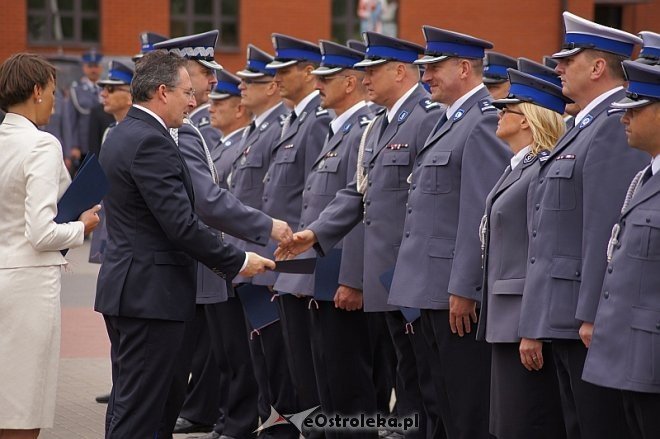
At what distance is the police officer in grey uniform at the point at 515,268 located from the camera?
18.1 ft

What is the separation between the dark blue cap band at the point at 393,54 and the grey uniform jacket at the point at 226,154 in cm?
197

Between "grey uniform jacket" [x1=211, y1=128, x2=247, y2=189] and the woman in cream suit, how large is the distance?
3191mm

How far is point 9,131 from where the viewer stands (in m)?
5.91

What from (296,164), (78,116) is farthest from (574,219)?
(78,116)

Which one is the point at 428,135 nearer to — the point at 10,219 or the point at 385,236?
the point at 385,236

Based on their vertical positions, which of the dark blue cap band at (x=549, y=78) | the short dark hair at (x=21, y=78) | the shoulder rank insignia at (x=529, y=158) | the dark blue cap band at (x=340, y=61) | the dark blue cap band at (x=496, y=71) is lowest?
the shoulder rank insignia at (x=529, y=158)

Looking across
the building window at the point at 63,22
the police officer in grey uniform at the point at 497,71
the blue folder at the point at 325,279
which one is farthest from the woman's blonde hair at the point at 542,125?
the building window at the point at 63,22

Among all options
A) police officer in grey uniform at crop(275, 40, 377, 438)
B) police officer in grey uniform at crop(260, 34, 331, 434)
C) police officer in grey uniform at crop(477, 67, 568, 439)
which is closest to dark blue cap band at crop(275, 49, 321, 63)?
police officer in grey uniform at crop(260, 34, 331, 434)

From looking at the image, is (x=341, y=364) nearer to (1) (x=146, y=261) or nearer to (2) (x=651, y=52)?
(1) (x=146, y=261)

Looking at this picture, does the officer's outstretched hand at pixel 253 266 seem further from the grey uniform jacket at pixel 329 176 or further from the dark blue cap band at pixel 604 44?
the dark blue cap band at pixel 604 44

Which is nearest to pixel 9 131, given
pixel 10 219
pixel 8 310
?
pixel 10 219

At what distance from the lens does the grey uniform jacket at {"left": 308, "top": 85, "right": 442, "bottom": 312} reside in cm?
699

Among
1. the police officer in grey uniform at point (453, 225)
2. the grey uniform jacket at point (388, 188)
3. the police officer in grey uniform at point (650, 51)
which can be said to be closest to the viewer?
the police officer in grey uniform at point (650, 51)

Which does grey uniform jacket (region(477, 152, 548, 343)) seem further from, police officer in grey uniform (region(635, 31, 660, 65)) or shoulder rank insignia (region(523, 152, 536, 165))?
police officer in grey uniform (region(635, 31, 660, 65))
